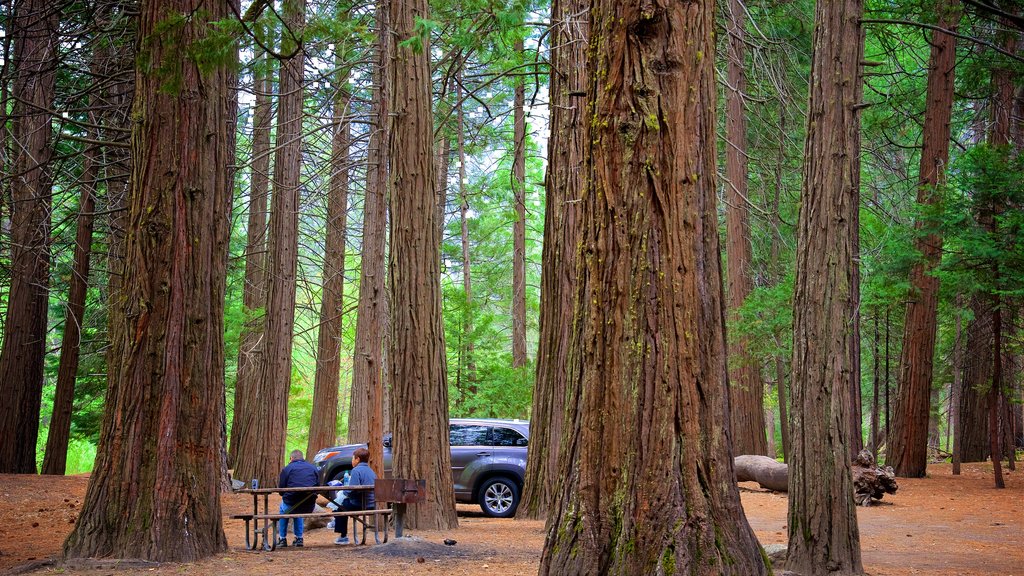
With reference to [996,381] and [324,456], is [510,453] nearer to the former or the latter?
[324,456]

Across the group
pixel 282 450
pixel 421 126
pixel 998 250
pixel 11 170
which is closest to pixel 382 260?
pixel 421 126

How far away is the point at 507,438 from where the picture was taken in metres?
15.1

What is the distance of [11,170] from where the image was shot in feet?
36.7

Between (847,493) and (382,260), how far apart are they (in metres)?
7.66

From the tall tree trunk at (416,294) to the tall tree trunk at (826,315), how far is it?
5173 mm

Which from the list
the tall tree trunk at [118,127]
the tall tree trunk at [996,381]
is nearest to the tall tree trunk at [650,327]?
the tall tree trunk at [118,127]

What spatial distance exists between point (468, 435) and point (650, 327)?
10854 mm

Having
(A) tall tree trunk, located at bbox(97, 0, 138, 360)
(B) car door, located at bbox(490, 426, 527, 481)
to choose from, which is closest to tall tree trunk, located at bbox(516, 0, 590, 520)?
(B) car door, located at bbox(490, 426, 527, 481)

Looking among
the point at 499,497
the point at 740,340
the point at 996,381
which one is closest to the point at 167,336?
the point at 499,497

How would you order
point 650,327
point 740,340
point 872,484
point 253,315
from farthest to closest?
1. point 740,340
2. point 253,315
3. point 872,484
4. point 650,327

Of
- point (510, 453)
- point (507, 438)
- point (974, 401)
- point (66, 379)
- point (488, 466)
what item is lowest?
point (488, 466)

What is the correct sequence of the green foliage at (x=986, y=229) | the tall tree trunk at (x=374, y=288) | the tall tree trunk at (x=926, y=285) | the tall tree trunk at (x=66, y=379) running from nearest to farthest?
the tall tree trunk at (x=374, y=288) < the green foliage at (x=986, y=229) < the tall tree trunk at (x=66, y=379) < the tall tree trunk at (x=926, y=285)

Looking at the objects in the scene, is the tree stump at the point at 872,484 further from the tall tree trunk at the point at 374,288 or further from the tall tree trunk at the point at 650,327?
the tall tree trunk at the point at 650,327

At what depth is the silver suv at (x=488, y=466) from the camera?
14.9 metres
